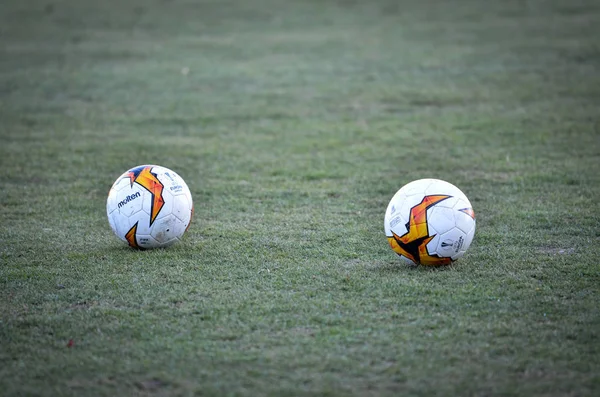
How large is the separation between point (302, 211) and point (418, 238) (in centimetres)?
276

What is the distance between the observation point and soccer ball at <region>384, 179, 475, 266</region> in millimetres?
6410

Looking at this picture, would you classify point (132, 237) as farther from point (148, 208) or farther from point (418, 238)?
point (418, 238)

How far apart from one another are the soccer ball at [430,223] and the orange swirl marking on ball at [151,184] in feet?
7.00

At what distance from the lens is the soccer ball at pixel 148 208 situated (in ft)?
23.1

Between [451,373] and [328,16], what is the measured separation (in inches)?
902

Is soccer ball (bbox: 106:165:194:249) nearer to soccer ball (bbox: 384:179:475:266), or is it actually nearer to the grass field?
the grass field

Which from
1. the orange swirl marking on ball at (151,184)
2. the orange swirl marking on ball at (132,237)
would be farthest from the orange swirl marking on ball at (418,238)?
the orange swirl marking on ball at (132,237)

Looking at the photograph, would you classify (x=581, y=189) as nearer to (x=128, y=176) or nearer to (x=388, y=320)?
(x=388, y=320)

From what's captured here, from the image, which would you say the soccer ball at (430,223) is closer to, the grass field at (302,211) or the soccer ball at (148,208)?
the grass field at (302,211)

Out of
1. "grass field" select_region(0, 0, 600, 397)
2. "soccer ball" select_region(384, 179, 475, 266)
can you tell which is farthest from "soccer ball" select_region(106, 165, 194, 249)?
"soccer ball" select_region(384, 179, 475, 266)

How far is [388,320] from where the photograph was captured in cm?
→ 555

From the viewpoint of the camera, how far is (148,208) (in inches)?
277

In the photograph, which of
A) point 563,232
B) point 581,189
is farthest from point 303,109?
point 563,232

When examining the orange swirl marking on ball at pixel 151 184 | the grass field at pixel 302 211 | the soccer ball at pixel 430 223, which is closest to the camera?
the grass field at pixel 302 211
